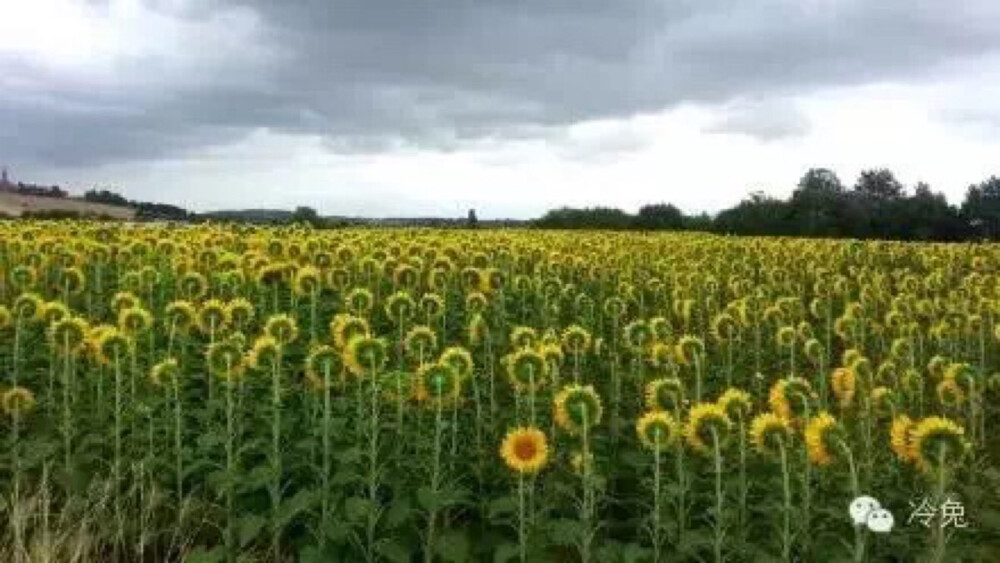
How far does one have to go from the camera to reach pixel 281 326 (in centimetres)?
876

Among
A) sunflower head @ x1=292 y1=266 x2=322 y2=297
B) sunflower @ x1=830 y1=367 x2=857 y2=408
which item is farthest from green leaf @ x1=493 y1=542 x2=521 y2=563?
sunflower head @ x1=292 y1=266 x2=322 y2=297

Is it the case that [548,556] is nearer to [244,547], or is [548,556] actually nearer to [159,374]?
[244,547]

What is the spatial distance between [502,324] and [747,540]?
619cm

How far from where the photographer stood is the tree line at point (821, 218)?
52.7m

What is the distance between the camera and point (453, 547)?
23.0ft

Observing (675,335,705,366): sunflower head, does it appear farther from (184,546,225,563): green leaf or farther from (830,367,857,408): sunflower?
(184,546,225,563): green leaf

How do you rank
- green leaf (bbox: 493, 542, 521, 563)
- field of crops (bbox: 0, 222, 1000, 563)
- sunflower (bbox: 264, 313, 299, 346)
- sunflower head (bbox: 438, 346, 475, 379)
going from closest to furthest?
green leaf (bbox: 493, 542, 521, 563), field of crops (bbox: 0, 222, 1000, 563), sunflower head (bbox: 438, 346, 475, 379), sunflower (bbox: 264, 313, 299, 346)

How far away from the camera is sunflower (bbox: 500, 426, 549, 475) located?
21.9 feet

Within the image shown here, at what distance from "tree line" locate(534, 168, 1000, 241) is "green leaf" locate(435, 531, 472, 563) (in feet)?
149

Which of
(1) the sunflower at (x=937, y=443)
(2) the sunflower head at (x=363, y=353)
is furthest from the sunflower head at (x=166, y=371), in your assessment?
(1) the sunflower at (x=937, y=443)

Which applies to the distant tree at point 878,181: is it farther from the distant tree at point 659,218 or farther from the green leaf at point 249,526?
the green leaf at point 249,526

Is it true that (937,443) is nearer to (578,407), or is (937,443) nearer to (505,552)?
(578,407)

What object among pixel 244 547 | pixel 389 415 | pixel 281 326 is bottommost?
pixel 244 547

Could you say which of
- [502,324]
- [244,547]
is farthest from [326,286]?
[244,547]
